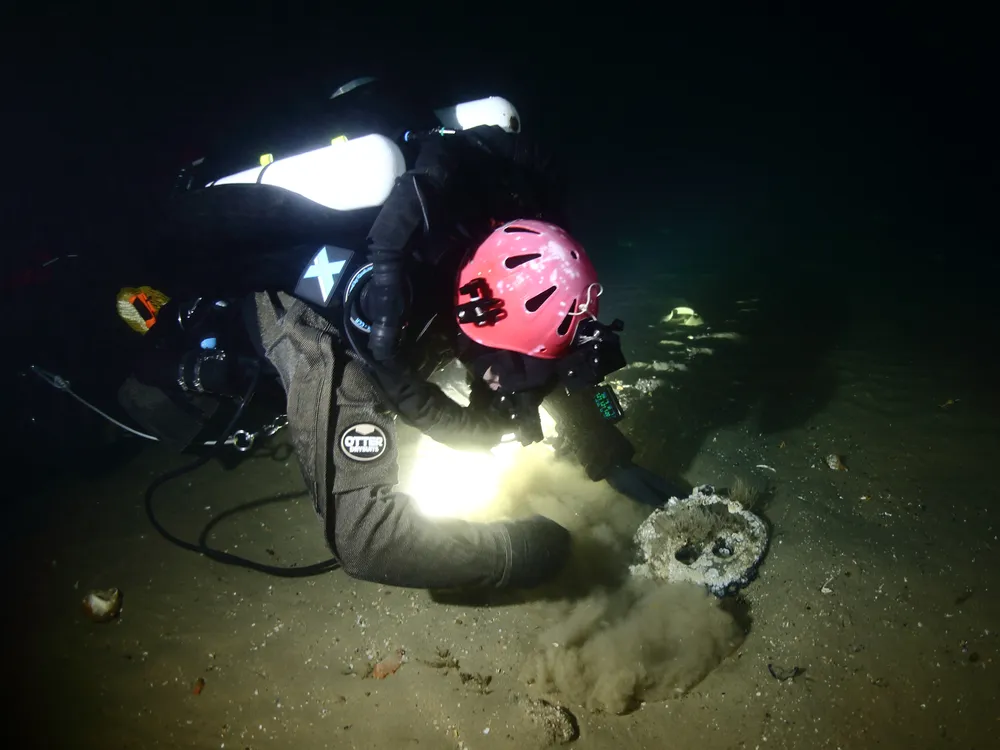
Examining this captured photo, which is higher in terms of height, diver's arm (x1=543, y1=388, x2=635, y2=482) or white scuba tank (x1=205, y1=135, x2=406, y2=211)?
white scuba tank (x1=205, y1=135, x2=406, y2=211)

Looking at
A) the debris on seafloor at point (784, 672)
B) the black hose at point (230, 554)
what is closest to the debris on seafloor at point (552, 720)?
the debris on seafloor at point (784, 672)

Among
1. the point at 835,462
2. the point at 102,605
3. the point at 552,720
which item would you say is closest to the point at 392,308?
the point at 552,720

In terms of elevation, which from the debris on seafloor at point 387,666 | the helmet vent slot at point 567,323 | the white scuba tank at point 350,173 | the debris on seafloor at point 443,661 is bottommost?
the debris on seafloor at point 387,666

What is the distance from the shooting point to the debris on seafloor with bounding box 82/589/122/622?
3.31 metres

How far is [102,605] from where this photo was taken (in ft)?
10.9

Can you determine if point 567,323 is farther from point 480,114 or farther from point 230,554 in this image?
point 230,554

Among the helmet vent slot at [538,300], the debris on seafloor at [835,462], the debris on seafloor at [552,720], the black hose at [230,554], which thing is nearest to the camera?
the debris on seafloor at [552,720]

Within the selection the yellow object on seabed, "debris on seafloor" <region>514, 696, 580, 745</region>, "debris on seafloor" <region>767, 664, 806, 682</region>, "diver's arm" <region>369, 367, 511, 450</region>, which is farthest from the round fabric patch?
"debris on seafloor" <region>767, 664, 806, 682</region>

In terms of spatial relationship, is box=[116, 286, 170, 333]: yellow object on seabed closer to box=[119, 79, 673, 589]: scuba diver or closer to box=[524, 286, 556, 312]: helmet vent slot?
box=[119, 79, 673, 589]: scuba diver

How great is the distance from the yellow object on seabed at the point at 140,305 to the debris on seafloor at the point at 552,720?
333 cm

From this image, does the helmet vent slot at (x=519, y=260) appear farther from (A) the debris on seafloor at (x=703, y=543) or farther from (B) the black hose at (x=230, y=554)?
(A) the debris on seafloor at (x=703, y=543)

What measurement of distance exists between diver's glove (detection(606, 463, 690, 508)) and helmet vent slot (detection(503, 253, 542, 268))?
1.72 meters

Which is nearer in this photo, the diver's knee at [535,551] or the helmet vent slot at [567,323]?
the helmet vent slot at [567,323]

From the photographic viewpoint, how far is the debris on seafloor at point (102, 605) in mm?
3309
